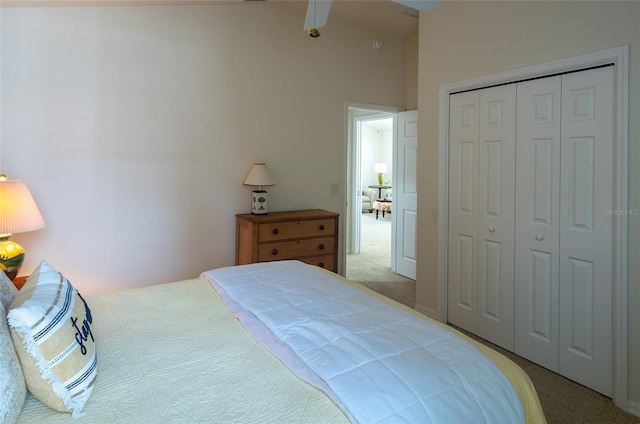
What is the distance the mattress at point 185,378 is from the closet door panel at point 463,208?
2033 mm

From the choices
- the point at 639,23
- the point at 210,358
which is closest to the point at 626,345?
the point at 639,23

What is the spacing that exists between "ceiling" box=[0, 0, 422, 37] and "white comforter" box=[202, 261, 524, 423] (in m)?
2.47

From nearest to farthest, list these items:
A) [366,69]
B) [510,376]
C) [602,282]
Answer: [510,376]
[602,282]
[366,69]

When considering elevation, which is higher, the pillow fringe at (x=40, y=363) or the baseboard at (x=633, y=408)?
the pillow fringe at (x=40, y=363)

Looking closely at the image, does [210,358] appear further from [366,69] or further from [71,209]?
[366,69]

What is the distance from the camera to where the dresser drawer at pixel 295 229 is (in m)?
3.20

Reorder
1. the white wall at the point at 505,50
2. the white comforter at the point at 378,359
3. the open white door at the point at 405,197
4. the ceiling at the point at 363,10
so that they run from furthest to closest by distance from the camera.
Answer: the open white door at the point at 405,197, the ceiling at the point at 363,10, the white wall at the point at 505,50, the white comforter at the point at 378,359

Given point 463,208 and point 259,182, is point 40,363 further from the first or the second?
point 463,208

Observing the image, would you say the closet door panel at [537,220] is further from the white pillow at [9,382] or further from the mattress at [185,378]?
the white pillow at [9,382]

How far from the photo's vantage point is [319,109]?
386 cm

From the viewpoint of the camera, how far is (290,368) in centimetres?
115

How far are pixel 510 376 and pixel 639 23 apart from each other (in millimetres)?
1927

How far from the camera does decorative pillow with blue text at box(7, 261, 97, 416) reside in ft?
3.20

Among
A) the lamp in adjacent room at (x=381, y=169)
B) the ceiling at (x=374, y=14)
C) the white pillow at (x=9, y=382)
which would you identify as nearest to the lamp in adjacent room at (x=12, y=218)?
the white pillow at (x=9, y=382)
